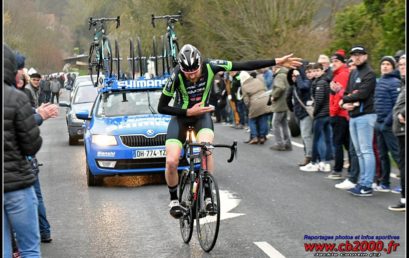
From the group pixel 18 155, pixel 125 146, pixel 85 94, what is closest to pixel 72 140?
pixel 85 94

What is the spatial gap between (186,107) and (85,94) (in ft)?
42.9

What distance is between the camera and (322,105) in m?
13.2

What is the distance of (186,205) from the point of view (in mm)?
8328

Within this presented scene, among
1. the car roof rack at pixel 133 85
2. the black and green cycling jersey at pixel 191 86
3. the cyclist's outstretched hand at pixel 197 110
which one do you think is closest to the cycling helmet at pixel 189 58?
the black and green cycling jersey at pixel 191 86

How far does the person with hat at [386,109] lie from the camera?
10.7 m

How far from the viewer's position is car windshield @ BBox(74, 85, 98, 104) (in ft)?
69.1

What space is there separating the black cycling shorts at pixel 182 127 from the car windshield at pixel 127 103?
4.96 metres

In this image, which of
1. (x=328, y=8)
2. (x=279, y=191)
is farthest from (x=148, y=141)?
(x=328, y=8)

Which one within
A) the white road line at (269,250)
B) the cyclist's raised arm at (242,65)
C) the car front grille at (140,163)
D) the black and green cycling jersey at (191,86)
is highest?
the cyclist's raised arm at (242,65)

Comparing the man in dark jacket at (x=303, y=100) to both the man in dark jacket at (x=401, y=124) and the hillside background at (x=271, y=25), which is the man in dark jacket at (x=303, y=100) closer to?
the man in dark jacket at (x=401, y=124)

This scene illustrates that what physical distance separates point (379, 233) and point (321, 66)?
5.36 metres

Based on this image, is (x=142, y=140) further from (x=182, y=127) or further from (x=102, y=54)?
(x=102, y=54)

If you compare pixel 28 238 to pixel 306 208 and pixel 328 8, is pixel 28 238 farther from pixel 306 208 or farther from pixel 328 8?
pixel 328 8

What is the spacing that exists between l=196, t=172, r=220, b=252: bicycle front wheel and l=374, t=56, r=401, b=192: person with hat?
380cm
